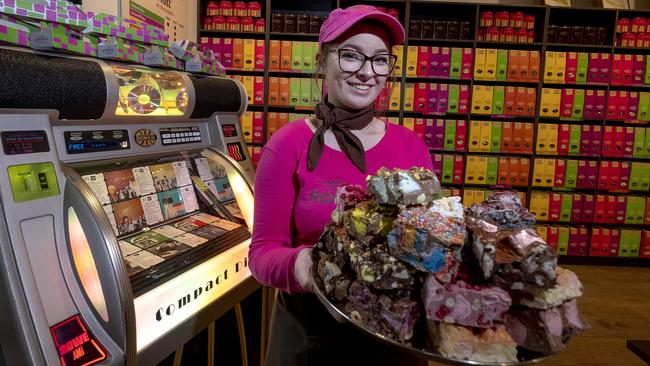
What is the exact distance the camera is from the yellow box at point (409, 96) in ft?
14.3

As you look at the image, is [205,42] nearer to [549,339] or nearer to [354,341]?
[354,341]

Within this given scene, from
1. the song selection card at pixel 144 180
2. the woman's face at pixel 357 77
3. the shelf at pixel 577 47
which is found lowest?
the song selection card at pixel 144 180

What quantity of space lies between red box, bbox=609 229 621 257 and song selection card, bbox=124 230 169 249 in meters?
4.58

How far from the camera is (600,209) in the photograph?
454 cm

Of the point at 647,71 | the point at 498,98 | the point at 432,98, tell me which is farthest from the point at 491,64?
the point at 647,71

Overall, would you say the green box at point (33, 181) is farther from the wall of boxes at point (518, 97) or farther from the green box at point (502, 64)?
the green box at point (502, 64)

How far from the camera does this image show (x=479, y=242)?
2.03 ft

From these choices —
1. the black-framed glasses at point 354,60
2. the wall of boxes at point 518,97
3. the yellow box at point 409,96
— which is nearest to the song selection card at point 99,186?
the black-framed glasses at point 354,60

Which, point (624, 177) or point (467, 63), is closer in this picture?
point (467, 63)

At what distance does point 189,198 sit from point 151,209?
7.2 inches

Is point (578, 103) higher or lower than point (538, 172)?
higher

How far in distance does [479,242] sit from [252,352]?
137 centimetres

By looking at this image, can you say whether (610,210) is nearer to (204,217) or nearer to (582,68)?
(582,68)

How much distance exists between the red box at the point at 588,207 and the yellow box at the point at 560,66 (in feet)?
3.87
